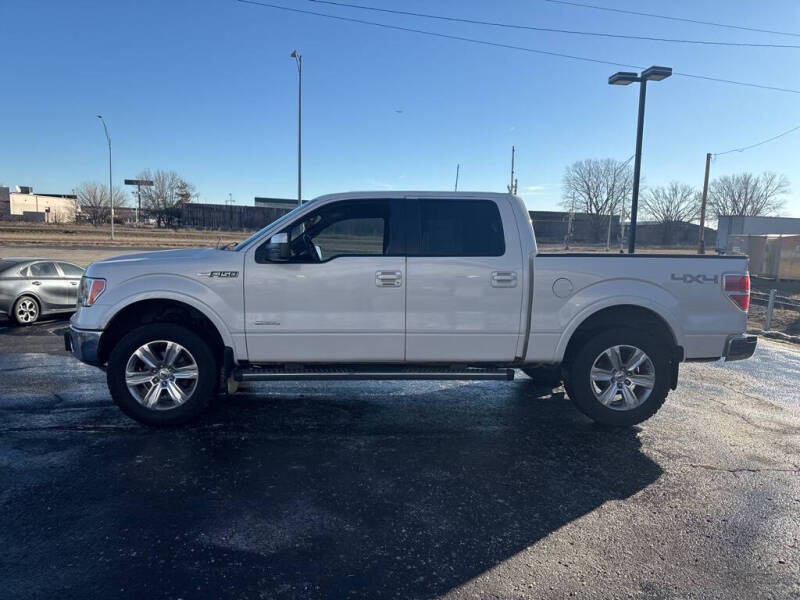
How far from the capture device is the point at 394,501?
3.63 meters

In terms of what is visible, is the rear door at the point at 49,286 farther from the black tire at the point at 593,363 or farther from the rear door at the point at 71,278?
the black tire at the point at 593,363

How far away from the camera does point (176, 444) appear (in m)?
4.52

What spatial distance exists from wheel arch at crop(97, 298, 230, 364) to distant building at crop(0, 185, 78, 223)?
9967 cm

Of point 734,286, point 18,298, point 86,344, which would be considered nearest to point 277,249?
point 86,344

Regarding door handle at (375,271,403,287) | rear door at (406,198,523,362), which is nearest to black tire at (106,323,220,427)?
door handle at (375,271,403,287)

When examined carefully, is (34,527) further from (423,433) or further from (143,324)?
(423,433)

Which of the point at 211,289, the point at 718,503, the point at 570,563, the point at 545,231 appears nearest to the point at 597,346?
the point at 718,503

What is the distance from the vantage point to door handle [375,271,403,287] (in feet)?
15.8

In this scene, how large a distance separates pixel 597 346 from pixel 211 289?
11.5ft

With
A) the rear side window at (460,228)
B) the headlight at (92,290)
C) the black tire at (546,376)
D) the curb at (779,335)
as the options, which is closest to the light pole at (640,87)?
the curb at (779,335)

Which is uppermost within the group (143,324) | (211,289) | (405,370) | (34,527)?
(211,289)

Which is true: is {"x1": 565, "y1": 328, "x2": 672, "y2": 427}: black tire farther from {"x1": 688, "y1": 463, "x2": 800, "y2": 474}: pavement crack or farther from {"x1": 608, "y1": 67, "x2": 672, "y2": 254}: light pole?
{"x1": 608, "y1": 67, "x2": 672, "y2": 254}: light pole

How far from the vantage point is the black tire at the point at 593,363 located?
4.95 metres

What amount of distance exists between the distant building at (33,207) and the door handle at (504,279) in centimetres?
10158
